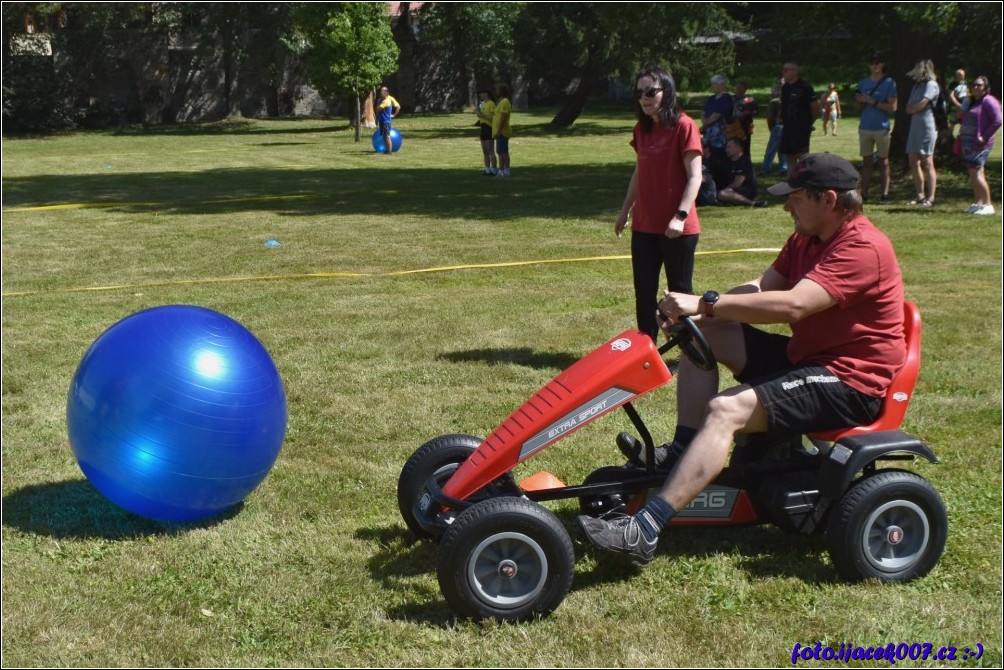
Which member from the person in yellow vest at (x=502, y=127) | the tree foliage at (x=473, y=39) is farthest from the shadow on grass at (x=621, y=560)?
the tree foliage at (x=473, y=39)


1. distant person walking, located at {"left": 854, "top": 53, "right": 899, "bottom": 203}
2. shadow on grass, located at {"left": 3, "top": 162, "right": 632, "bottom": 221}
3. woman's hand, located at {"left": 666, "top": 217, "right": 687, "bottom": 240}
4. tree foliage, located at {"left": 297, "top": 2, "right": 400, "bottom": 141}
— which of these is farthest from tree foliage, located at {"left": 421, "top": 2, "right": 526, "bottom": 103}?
woman's hand, located at {"left": 666, "top": 217, "right": 687, "bottom": 240}

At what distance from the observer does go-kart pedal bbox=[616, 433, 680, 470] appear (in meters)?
4.82

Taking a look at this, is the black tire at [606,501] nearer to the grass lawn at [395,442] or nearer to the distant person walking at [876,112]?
the grass lawn at [395,442]

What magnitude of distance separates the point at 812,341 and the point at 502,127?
57.4ft

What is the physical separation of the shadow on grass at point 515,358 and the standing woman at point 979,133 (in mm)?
9302

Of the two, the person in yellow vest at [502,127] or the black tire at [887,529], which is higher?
the person in yellow vest at [502,127]

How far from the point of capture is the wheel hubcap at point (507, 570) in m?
4.20

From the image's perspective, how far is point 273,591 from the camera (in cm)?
456

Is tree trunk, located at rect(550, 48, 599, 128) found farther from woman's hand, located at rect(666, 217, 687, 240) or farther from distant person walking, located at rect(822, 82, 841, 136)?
woman's hand, located at rect(666, 217, 687, 240)

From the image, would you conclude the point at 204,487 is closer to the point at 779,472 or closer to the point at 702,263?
the point at 779,472

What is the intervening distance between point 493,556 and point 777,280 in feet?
5.95

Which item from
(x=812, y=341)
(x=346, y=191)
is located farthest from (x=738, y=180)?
(x=812, y=341)

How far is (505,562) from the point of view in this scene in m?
4.22

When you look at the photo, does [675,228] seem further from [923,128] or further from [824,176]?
[923,128]
